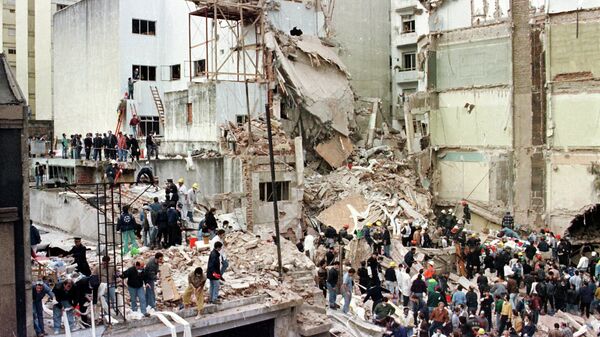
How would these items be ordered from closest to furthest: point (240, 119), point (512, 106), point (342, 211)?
point (342, 211) < point (240, 119) < point (512, 106)

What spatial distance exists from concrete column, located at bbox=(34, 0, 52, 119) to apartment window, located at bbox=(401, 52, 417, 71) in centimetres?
2895

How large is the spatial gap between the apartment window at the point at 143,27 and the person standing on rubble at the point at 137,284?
84.1 ft

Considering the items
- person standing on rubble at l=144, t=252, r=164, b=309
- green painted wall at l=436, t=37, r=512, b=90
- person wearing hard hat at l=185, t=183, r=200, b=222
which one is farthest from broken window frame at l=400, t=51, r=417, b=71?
person standing on rubble at l=144, t=252, r=164, b=309

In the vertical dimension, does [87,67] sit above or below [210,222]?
above

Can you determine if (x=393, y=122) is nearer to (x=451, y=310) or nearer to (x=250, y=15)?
(x=250, y=15)

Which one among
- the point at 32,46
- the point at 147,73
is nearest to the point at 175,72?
the point at 147,73

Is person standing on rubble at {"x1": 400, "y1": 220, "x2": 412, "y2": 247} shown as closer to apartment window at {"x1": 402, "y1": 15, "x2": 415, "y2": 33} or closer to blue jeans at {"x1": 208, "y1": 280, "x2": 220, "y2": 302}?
blue jeans at {"x1": 208, "y1": 280, "x2": 220, "y2": 302}

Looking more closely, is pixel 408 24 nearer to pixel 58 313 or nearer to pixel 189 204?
pixel 189 204

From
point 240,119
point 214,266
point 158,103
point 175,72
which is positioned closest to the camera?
point 214,266

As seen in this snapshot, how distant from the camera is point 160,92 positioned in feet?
123

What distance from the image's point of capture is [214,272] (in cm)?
1448

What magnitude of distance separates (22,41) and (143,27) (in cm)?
2073

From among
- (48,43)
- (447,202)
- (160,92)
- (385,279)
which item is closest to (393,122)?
(447,202)

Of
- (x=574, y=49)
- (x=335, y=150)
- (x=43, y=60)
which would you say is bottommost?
(x=335, y=150)
